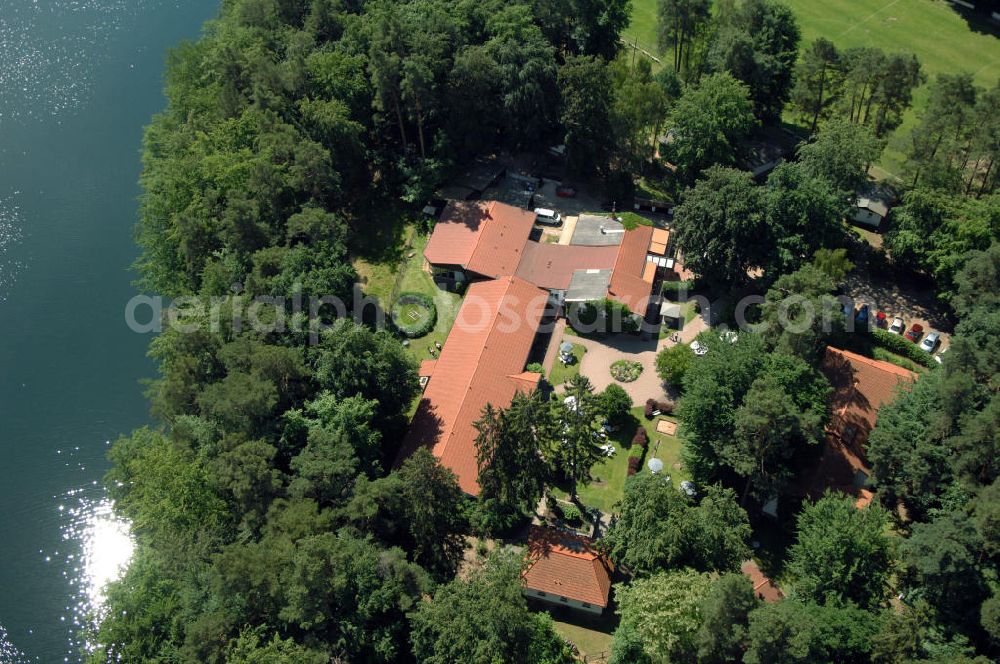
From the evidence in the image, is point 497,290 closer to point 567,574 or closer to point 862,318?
point 567,574

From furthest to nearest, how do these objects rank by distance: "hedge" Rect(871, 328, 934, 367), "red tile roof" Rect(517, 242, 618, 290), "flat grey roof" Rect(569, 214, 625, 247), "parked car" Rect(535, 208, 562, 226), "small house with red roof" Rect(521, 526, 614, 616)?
"parked car" Rect(535, 208, 562, 226) < "flat grey roof" Rect(569, 214, 625, 247) < "red tile roof" Rect(517, 242, 618, 290) < "hedge" Rect(871, 328, 934, 367) < "small house with red roof" Rect(521, 526, 614, 616)

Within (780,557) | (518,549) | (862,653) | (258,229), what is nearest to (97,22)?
(258,229)

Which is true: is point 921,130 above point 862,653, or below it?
above

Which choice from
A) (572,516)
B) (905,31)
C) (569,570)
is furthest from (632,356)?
(905,31)

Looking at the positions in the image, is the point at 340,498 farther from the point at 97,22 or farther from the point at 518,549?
the point at 97,22

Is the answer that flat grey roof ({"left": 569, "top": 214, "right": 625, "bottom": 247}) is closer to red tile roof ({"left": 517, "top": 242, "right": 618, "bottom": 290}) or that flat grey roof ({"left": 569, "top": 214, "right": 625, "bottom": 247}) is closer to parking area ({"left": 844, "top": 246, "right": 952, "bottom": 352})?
→ red tile roof ({"left": 517, "top": 242, "right": 618, "bottom": 290})

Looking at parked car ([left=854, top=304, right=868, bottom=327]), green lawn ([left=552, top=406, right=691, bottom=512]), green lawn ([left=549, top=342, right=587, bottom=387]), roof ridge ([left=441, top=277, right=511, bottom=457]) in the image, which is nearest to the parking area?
parked car ([left=854, top=304, right=868, bottom=327])

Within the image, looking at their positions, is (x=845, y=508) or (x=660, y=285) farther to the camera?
(x=660, y=285)
